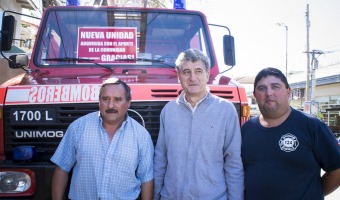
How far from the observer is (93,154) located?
7.22 ft

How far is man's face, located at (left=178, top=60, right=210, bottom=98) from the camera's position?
2.26 m

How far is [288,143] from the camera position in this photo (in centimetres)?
219

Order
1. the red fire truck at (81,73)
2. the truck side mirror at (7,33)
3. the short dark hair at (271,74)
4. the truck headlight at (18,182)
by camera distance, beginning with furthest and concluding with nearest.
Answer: the truck side mirror at (7,33) < the red fire truck at (81,73) < the truck headlight at (18,182) < the short dark hair at (271,74)

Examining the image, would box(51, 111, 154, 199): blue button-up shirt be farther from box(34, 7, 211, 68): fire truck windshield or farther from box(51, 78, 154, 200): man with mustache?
box(34, 7, 211, 68): fire truck windshield

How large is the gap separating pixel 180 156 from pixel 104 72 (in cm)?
149

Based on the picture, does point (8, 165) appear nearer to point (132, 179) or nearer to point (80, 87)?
point (80, 87)

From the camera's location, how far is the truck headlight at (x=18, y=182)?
251cm

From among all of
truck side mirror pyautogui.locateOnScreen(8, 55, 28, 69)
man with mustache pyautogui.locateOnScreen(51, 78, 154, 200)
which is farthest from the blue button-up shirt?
truck side mirror pyautogui.locateOnScreen(8, 55, 28, 69)

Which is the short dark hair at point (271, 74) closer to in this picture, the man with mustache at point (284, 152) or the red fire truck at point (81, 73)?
the man with mustache at point (284, 152)

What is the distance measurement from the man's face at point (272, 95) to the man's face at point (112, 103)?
955 mm

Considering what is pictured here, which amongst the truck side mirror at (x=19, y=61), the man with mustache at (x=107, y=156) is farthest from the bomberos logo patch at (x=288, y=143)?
the truck side mirror at (x=19, y=61)

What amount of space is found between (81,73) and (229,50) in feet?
6.06

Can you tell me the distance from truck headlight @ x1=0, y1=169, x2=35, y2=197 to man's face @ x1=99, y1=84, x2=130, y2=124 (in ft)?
2.59

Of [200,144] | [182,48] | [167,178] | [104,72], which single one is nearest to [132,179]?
[167,178]
